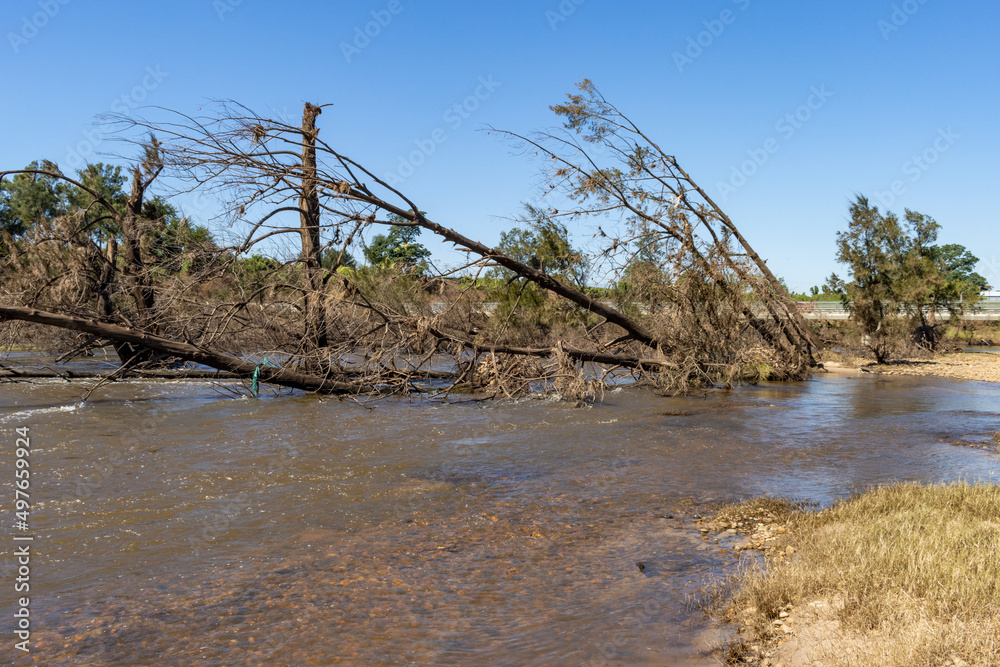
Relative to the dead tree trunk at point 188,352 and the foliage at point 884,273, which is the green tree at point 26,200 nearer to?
the dead tree trunk at point 188,352

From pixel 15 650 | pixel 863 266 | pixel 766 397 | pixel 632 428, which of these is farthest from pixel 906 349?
pixel 15 650

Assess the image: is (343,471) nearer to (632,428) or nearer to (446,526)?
(446,526)

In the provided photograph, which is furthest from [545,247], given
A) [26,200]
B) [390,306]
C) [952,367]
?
[26,200]

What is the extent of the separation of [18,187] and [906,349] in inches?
2031

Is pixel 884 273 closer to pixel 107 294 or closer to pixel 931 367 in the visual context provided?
pixel 931 367

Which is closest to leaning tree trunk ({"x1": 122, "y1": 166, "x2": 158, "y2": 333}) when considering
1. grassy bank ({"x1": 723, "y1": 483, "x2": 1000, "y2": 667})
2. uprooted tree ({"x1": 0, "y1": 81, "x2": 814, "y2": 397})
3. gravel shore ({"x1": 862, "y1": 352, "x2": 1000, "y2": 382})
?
uprooted tree ({"x1": 0, "y1": 81, "x2": 814, "y2": 397})

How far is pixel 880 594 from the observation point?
386cm

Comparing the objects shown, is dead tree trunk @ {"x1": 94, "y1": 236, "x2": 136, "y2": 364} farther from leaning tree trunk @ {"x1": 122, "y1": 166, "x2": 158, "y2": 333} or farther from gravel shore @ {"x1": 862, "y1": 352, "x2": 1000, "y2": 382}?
gravel shore @ {"x1": 862, "y1": 352, "x2": 1000, "y2": 382}

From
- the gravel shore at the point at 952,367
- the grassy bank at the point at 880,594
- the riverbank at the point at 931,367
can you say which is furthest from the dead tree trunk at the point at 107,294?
the gravel shore at the point at 952,367

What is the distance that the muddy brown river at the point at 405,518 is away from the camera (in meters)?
4.07

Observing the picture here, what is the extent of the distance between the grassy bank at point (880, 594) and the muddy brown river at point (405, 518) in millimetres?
400

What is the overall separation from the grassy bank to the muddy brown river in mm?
400

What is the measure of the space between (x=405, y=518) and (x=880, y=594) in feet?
12.9

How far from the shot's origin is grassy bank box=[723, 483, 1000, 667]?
3.29 m
